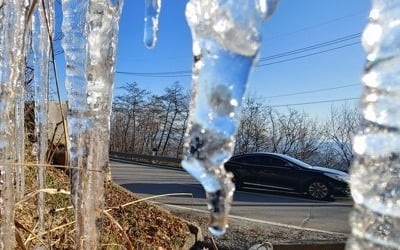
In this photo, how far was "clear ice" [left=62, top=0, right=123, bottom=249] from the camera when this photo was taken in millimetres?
1482

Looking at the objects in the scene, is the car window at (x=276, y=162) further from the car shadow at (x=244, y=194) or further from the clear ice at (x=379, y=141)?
the clear ice at (x=379, y=141)

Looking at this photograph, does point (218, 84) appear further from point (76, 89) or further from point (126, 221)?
point (126, 221)

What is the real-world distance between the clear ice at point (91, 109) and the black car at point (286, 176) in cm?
821

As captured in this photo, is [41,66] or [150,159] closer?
[41,66]

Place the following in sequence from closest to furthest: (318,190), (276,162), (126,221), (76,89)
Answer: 1. (76,89)
2. (126,221)
3. (318,190)
4. (276,162)

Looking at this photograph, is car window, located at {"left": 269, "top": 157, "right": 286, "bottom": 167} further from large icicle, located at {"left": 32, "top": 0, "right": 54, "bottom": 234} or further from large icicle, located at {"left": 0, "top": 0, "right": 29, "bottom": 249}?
large icicle, located at {"left": 0, "top": 0, "right": 29, "bottom": 249}

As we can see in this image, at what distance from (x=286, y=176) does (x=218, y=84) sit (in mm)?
10107

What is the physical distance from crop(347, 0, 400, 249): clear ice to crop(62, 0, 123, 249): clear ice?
1.05 m


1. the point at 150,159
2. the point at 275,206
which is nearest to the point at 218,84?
the point at 275,206

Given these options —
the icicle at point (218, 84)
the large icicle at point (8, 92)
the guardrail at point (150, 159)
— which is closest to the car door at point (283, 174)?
the guardrail at point (150, 159)

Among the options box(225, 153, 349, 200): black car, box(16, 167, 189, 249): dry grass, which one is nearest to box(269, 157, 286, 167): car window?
box(225, 153, 349, 200): black car

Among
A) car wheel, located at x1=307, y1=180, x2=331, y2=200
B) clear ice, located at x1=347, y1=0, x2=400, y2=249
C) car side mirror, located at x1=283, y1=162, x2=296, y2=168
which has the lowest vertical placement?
car wheel, located at x1=307, y1=180, x2=331, y2=200

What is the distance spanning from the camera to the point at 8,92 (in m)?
1.41

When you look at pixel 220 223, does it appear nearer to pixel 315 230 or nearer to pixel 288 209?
pixel 315 230
